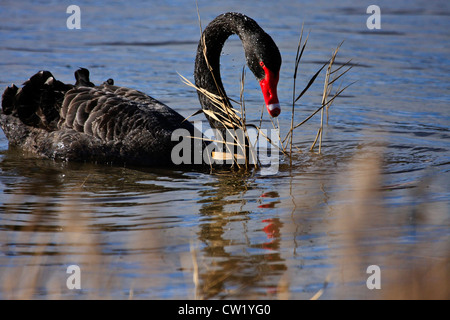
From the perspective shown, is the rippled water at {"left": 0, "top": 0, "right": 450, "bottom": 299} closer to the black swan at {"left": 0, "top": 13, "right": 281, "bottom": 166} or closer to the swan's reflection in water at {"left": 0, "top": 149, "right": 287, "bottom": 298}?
the swan's reflection in water at {"left": 0, "top": 149, "right": 287, "bottom": 298}

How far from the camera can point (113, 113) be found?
5992 millimetres

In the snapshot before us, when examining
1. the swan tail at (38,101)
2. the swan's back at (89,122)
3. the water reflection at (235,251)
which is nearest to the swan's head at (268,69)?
the water reflection at (235,251)

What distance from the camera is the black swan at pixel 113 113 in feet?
18.6

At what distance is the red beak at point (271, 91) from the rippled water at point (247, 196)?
21.2 inches

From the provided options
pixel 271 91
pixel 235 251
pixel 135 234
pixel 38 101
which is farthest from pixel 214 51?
pixel 235 251

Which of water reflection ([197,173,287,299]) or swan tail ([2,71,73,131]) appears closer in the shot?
water reflection ([197,173,287,299])

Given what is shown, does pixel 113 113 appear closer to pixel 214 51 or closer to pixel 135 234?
pixel 214 51

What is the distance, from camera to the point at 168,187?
205 inches

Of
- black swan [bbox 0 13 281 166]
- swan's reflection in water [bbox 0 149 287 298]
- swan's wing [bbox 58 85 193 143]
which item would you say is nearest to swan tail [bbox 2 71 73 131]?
black swan [bbox 0 13 281 166]

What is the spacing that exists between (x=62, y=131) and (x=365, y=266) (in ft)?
11.8

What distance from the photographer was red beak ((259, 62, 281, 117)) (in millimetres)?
5328

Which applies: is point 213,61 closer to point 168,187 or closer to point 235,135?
point 235,135

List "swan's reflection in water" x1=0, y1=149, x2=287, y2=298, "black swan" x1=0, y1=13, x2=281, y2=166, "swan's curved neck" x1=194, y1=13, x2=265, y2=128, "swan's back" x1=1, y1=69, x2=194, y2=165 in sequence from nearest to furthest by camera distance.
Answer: "swan's reflection in water" x1=0, y1=149, x2=287, y2=298 → "black swan" x1=0, y1=13, x2=281, y2=166 → "swan's back" x1=1, y1=69, x2=194, y2=165 → "swan's curved neck" x1=194, y1=13, x2=265, y2=128
